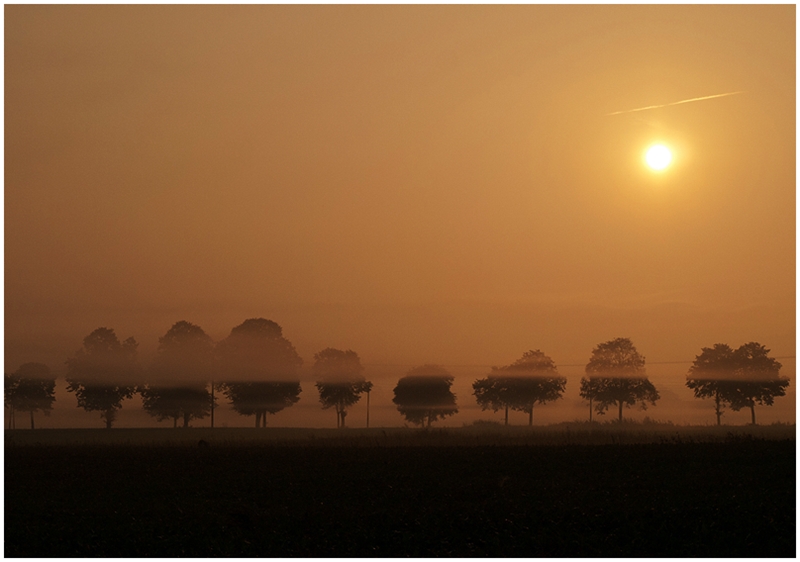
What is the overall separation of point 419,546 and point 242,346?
87.1 metres

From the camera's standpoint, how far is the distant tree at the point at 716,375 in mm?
109938

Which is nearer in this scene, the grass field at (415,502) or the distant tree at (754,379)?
the grass field at (415,502)

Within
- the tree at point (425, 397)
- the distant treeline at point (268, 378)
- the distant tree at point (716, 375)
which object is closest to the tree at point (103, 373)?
the distant treeline at point (268, 378)

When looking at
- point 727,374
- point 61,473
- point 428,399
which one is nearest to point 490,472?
point 61,473

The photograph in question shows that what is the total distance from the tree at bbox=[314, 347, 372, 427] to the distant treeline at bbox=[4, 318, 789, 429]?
13 centimetres

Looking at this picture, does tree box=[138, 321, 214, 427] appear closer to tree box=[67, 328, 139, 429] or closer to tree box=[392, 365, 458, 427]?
tree box=[67, 328, 139, 429]

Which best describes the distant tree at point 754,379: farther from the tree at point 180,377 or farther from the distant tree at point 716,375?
the tree at point 180,377

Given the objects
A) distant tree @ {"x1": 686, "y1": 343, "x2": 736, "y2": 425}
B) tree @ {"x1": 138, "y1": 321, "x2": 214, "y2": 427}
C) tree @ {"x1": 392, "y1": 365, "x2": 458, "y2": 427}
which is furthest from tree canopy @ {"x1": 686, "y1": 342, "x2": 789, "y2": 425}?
tree @ {"x1": 138, "y1": 321, "x2": 214, "y2": 427}

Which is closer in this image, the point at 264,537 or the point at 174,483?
the point at 264,537

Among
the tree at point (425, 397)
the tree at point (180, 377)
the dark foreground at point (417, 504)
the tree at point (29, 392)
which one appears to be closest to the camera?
the dark foreground at point (417, 504)

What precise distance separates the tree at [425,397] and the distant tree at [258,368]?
2684 centimetres

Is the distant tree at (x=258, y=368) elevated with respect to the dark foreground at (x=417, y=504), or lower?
elevated

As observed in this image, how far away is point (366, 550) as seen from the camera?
24594 mm

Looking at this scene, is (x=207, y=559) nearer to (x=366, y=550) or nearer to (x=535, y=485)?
(x=366, y=550)
